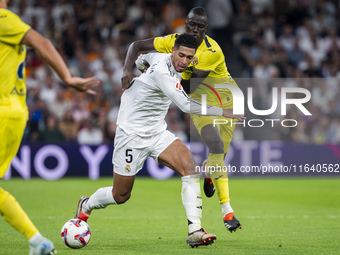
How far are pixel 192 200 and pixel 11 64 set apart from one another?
251 cm

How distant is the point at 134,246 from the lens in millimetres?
5746

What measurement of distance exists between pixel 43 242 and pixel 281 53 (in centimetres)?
1379

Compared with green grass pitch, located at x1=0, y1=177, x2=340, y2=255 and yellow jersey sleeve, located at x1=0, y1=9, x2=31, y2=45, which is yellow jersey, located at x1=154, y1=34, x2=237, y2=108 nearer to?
green grass pitch, located at x1=0, y1=177, x2=340, y2=255

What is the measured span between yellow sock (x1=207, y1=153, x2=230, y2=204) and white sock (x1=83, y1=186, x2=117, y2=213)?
54.8 inches

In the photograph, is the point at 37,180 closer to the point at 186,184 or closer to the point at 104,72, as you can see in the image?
the point at 104,72

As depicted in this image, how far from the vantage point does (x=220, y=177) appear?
6594 mm

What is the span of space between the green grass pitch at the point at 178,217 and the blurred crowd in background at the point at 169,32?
1.48 metres

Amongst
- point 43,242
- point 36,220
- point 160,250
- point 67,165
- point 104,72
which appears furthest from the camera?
point 104,72

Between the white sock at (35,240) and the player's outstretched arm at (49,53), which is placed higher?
the player's outstretched arm at (49,53)

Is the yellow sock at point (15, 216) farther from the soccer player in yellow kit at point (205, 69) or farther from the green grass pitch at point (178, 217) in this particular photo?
the soccer player in yellow kit at point (205, 69)

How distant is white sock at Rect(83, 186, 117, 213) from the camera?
5.88m

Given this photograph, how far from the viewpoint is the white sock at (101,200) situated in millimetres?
5883

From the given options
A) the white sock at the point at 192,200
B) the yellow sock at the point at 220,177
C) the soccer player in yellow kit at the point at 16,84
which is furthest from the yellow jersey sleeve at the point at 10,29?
the yellow sock at the point at 220,177

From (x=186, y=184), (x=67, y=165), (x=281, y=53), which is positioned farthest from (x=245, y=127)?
(x=186, y=184)
